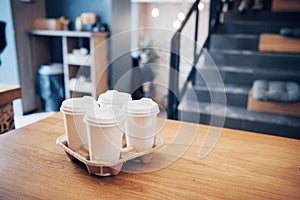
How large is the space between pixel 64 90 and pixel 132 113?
11.1 feet

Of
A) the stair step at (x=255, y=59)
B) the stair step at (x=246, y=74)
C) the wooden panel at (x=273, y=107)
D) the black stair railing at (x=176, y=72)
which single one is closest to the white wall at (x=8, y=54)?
the black stair railing at (x=176, y=72)

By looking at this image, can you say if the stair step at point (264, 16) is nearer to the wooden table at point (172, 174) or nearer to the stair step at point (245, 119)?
the stair step at point (245, 119)

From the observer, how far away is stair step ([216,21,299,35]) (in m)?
3.46

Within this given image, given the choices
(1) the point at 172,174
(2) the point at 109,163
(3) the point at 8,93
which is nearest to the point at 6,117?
(3) the point at 8,93

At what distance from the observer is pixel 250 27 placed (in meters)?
3.58

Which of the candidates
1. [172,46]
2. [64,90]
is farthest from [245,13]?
[64,90]

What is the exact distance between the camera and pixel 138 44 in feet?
17.2

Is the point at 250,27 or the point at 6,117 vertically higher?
the point at 250,27

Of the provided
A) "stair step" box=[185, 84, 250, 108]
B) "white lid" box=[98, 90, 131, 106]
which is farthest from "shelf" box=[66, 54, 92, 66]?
"white lid" box=[98, 90, 131, 106]

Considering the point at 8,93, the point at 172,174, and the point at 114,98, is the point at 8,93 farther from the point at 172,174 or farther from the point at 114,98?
the point at 172,174

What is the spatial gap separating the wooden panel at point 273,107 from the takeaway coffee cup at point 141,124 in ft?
6.72

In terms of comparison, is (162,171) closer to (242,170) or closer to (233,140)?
(242,170)

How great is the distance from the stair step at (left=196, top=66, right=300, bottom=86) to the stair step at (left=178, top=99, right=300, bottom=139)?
0.42 meters

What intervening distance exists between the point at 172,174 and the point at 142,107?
25cm
